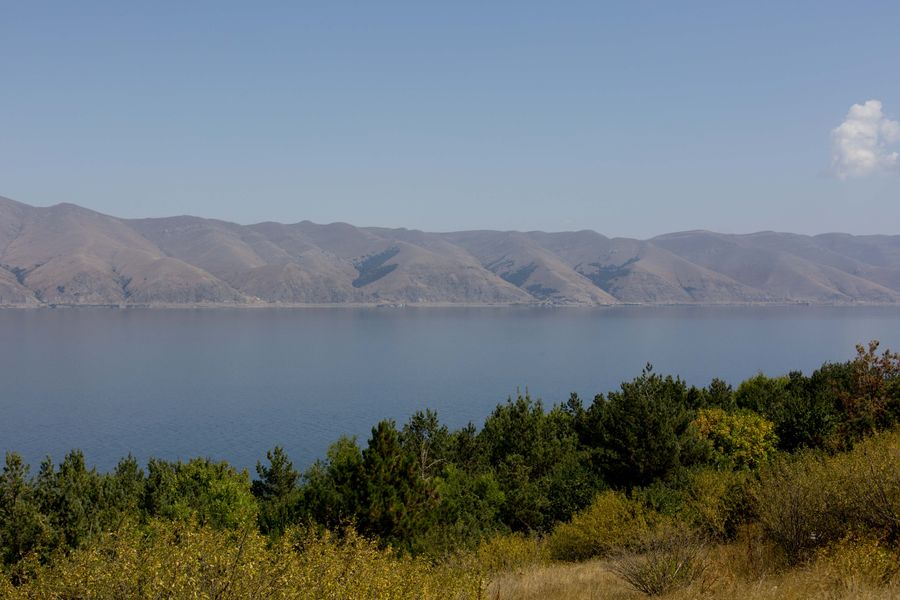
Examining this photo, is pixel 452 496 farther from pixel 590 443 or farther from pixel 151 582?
pixel 151 582

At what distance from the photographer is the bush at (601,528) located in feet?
86.2

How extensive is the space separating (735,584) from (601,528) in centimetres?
1119

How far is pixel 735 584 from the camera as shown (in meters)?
16.1

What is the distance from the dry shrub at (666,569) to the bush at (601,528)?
8.42 metres

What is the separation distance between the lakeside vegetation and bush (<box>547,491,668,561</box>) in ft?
0.35

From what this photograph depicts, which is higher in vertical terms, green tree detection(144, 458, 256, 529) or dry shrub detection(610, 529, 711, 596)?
dry shrub detection(610, 529, 711, 596)

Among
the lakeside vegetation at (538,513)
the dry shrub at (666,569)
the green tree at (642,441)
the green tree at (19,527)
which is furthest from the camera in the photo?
the green tree at (642,441)

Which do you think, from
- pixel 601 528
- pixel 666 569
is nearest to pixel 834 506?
pixel 666 569

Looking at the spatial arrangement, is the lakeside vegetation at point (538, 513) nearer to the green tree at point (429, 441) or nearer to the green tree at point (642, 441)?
the green tree at point (642, 441)

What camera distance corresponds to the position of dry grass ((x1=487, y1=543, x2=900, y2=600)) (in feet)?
46.2

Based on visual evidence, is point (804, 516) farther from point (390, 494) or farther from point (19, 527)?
point (19, 527)

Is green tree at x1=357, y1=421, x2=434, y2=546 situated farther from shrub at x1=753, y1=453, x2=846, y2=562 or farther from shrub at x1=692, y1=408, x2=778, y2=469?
shrub at x1=692, y1=408, x2=778, y2=469

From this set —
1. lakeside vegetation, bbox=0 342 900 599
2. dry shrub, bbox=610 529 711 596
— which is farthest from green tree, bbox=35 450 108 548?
dry shrub, bbox=610 529 711 596

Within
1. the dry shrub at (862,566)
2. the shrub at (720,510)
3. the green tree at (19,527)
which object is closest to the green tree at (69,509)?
the green tree at (19,527)
